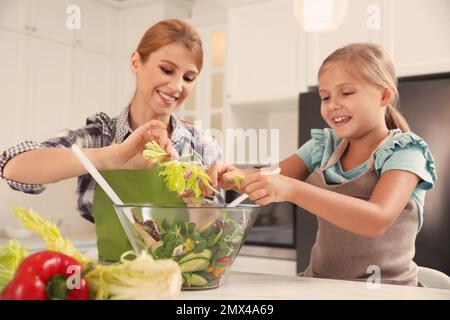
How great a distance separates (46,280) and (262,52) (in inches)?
75.6

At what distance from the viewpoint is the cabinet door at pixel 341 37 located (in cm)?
195

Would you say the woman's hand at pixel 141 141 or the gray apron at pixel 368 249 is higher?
the woman's hand at pixel 141 141

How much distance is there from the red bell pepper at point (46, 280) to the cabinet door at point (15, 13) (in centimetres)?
213

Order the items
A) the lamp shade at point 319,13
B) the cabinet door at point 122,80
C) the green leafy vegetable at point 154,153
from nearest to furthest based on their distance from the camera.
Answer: the green leafy vegetable at point 154,153 → the lamp shade at point 319,13 → the cabinet door at point 122,80

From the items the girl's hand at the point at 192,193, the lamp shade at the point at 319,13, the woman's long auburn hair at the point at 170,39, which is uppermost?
the lamp shade at the point at 319,13

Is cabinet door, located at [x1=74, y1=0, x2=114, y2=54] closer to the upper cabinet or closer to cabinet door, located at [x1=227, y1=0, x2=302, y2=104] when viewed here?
the upper cabinet

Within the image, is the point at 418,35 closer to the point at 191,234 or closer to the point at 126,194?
the point at 126,194

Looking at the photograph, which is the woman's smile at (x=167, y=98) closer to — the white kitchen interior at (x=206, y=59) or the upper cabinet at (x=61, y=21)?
the white kitchen interior at (x=206, y=59)

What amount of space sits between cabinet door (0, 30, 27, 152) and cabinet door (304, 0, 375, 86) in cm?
134

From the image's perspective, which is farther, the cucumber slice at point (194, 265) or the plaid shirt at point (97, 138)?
Result: the plaid shirt at point (97, 138)

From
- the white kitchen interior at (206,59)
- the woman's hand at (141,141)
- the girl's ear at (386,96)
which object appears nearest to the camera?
the woman's hand at (141,141)

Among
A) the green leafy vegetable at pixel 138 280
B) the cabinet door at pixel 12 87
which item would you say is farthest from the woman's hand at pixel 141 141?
the cabinet door at pixel 12 87
